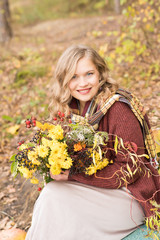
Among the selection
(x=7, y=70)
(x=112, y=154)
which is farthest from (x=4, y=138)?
(x=112, y=154)

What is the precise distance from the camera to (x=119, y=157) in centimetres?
192

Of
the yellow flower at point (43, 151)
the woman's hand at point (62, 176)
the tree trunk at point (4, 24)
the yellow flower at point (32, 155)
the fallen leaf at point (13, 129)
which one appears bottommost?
the woman's hand at point (62, 176)

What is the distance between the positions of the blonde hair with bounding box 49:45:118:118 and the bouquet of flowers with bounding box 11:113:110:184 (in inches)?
18.2

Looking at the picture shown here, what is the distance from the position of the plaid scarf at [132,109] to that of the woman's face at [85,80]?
10 cm

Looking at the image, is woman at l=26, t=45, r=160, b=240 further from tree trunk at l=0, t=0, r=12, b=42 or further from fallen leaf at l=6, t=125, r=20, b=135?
tree trunk at l=0, t=0, r=12, b=42

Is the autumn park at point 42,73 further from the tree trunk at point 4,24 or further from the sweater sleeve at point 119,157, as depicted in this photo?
the sweater sleeve at point 119,157

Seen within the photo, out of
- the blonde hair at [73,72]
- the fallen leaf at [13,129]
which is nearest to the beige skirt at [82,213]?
the blonde hair at [73,72]

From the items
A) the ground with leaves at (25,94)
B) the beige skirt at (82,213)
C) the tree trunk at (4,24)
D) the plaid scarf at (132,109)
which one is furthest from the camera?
the tree trunk at (4,24)

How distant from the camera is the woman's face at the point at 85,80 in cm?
220

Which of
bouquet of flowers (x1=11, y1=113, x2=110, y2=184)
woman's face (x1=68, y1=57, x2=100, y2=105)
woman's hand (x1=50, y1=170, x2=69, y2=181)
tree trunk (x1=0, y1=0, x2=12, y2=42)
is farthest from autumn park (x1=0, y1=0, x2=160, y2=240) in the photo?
woman's face (x1=68, y1=57, x2=100, y2=105)

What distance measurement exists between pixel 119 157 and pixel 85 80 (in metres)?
0.77

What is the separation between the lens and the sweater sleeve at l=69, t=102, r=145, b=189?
1865 mm

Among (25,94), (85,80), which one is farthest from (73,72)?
(25,94)

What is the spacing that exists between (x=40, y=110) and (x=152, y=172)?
117 inches
